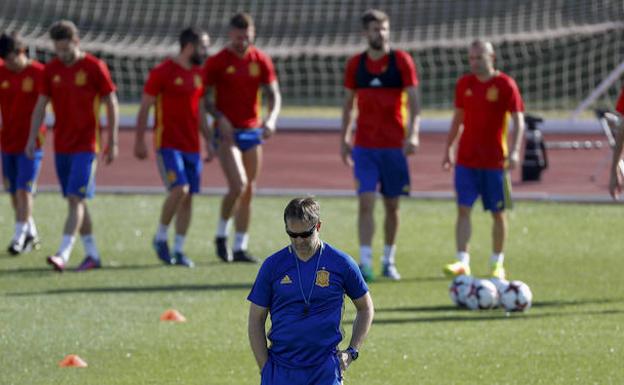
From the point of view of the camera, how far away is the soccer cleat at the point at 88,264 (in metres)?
15.1

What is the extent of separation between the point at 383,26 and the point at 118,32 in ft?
63.1

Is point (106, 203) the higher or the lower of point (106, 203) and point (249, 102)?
the lower

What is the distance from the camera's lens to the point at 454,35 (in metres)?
33.3

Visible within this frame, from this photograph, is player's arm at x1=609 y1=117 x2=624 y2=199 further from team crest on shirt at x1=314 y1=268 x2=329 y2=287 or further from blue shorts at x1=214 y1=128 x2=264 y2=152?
blue shorts at x1=214 y1=128 x2=264 y2=152

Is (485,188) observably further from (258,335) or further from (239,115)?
(258,335)

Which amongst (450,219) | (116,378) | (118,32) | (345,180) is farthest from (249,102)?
(118,32)

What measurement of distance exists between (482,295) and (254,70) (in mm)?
3951

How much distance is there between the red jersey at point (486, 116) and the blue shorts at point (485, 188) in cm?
8

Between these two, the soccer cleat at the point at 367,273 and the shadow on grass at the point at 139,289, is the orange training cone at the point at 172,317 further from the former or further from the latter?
the soccer cleat at the point at 367,273

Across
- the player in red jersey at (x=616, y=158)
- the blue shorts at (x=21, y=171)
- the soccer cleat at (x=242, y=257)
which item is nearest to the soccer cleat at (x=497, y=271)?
the player in red jersey at (x=616, y=158)

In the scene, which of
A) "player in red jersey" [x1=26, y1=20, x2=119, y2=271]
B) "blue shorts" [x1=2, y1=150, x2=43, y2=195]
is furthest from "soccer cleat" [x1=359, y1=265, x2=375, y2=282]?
"blue shorts" [x1=2, y1=150, x2=43, y2=195]

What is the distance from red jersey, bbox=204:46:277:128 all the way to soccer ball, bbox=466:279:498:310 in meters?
3.62

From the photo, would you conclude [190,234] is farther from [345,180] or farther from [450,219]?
[345,180]

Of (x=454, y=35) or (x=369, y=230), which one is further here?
(x=454, y=35)
